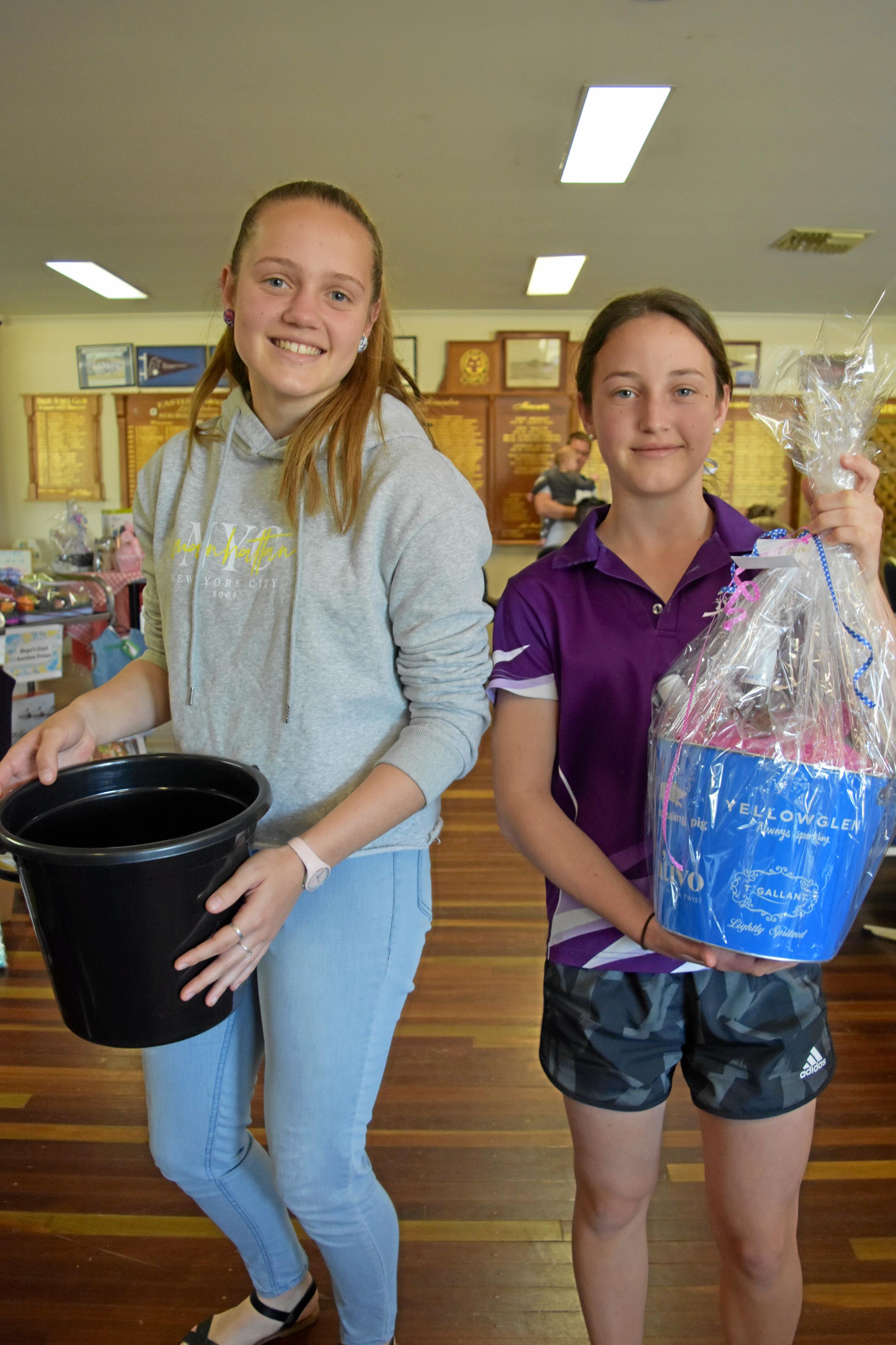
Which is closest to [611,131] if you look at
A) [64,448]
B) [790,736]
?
[790,736]

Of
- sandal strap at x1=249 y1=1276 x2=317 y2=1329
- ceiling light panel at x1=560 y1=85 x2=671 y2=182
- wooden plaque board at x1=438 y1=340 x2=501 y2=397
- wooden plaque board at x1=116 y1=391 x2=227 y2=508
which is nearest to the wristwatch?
sandal strap at x1=249 y1=1276 x2=317 y2=1329

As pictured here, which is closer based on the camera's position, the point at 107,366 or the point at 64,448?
the point at 107,366

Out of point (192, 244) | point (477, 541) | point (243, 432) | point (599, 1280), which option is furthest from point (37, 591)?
point (192, 244)

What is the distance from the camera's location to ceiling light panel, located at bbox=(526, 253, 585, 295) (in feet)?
19.1

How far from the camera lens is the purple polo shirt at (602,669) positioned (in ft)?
3.22

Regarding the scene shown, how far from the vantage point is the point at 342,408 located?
101 cm

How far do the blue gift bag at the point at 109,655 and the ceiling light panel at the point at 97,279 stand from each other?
323 centimetres

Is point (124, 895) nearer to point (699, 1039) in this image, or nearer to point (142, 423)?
point (699, 1039)

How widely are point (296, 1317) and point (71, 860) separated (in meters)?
0.97

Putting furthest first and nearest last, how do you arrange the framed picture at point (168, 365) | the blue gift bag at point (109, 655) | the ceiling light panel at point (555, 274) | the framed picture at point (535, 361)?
the framed picture at point (168, 365), the framed picture at point (535, 361), the ceiling light panel at point (555, 274), the blue gift bag at point (109, 655)

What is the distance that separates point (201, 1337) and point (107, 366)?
7.53 metres

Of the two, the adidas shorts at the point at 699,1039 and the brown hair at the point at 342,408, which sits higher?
the brown hair at the point at 342,408

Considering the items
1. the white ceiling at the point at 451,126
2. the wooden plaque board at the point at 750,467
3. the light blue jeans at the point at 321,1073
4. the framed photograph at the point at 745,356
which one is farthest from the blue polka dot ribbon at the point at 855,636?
the framed photograph at the point at 745,356

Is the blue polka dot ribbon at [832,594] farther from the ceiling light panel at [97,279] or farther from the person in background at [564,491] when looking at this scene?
the ceiling light panel at [97,279]
